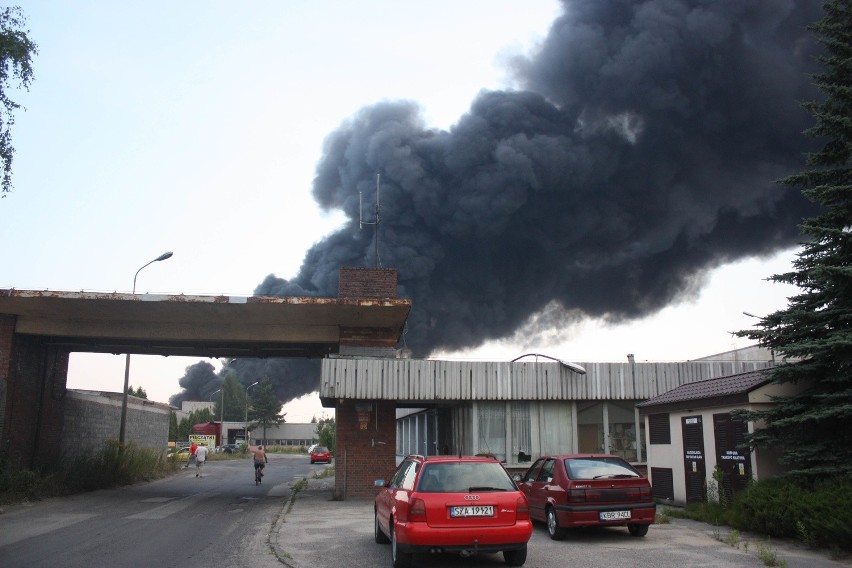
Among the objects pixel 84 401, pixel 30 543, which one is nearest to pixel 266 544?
pixel 30 543

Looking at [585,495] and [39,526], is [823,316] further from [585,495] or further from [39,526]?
[39,526]

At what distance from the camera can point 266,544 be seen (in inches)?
428

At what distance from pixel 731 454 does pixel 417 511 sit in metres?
7.26

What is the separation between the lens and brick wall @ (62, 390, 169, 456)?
74.5 feet

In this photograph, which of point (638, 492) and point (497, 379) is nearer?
point (638, 492)

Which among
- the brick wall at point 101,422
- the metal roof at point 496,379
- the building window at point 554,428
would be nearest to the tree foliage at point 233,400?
the brick wall at point 101,422

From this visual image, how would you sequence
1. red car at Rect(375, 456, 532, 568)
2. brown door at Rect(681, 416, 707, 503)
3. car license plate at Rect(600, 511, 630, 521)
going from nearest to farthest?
red car at Rect(375, 456, 532, 568) < car license plate at Rect(600, 511, 630, 521) < brown door at Rect(681, 416, 707, 503)

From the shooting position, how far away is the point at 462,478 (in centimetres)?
855

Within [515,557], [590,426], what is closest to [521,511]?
[515,557]

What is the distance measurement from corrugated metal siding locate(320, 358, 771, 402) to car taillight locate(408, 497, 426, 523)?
9767 millimetres

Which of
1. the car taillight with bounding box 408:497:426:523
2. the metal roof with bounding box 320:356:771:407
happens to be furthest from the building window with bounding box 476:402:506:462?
the car taillight with bounding box 408:497:426:523

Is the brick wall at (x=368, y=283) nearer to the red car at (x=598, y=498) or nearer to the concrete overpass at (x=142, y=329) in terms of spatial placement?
the concrete overpass at (x=142, y=329)

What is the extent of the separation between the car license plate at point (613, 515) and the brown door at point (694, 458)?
387 centimetres

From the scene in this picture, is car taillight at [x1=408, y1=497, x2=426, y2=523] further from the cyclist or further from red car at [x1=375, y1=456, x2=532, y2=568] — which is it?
the cyclist
